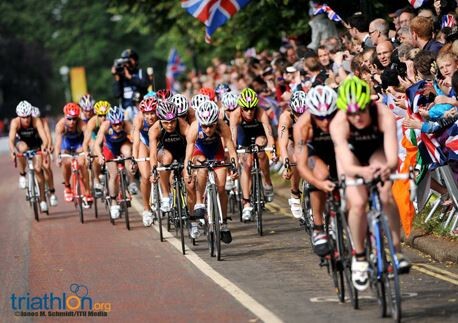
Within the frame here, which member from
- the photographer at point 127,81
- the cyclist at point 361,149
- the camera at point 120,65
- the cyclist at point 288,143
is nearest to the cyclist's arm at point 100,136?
the cyclist at point 288,143

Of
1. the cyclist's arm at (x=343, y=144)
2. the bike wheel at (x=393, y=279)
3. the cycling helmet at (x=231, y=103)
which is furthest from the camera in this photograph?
the cycling helmet at (x=231, y=103)

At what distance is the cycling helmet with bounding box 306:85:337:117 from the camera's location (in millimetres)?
11609

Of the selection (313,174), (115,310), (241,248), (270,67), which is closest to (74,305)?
(115,310)

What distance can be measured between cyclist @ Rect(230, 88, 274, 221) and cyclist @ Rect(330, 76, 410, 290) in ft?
24.0

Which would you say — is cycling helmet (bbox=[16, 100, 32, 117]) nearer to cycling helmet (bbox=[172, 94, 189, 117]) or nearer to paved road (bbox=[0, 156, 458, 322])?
paved road (bbox=[0, 156, 458, 322])

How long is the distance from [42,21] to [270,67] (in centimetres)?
7365

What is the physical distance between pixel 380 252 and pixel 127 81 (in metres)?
16.7

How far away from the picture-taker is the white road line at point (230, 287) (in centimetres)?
1127

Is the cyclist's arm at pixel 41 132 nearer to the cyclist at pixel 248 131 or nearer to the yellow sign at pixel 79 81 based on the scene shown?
the cyclist at pixel 248 131

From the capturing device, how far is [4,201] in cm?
2769

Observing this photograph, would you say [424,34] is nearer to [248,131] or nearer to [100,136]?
[248,131]

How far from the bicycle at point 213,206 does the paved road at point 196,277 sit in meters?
0.23

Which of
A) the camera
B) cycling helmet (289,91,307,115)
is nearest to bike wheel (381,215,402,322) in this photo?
cycling helmet (289,91,307,115)

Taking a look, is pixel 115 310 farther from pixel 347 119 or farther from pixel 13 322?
pixel 347 119
